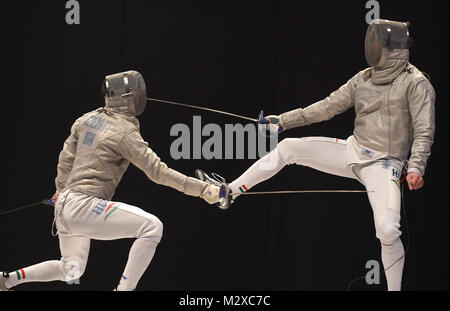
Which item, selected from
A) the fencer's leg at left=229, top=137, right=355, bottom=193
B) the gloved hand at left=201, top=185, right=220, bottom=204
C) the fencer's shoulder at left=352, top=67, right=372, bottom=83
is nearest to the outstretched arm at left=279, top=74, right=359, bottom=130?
the fencer's shoulder at left=352, top=67, right=372, bottom=83

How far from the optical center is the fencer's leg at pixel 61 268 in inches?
128

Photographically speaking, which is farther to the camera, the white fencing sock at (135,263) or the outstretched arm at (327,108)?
the outstretched arm at (327,108)

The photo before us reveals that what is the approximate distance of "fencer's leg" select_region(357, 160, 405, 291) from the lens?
2980mm

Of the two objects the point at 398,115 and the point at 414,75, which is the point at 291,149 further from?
the point at 414,75

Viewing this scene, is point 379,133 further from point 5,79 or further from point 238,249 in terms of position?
point 5,79

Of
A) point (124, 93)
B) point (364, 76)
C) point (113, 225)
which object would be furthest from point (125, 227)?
point (364, 76)

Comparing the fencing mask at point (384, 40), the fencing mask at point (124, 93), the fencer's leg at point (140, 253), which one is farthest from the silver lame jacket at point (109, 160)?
the fencing mask at point (384, 40)

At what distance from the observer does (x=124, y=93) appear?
10.8 ft

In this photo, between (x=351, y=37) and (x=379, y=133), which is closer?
(x=379, y=133)

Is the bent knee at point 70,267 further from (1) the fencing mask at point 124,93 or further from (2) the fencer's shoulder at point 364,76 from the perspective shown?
(2) the fencer's shoulder at point 364,76

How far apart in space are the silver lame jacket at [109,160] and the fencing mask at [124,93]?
10 centimetres

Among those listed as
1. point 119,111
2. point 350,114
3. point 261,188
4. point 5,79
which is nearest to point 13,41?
point 5,79

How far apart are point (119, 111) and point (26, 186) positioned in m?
1.24
